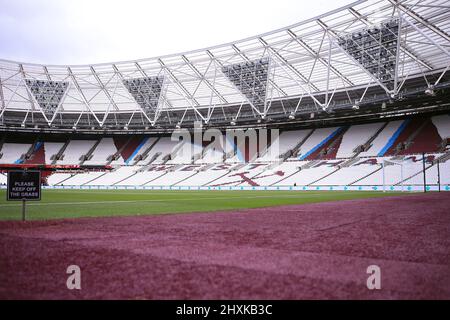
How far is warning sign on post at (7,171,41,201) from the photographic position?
757 centimetres

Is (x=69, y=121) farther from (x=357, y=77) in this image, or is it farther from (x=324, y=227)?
(x=324, y=227)

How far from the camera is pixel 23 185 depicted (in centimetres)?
770

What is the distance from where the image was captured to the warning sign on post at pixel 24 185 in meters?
7.57

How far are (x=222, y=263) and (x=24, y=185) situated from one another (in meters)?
Answer: 5.91

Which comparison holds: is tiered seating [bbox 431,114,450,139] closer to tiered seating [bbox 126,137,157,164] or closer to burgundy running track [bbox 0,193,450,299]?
→ burgundy running track [bbox 0,193,450,299]

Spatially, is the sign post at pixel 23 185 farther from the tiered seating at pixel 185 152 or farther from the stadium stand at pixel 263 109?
the tiered seating at pixel 185 152

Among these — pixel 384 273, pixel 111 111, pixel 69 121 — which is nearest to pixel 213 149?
pixel 111 111

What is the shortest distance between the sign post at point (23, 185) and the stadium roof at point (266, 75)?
27147mm

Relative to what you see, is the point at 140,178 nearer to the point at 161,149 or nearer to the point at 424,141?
the point at 161,149

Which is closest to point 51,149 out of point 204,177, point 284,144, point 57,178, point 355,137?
point 57,178

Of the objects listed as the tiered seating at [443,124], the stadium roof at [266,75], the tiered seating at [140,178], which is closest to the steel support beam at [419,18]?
the stadium roof at [266,75]

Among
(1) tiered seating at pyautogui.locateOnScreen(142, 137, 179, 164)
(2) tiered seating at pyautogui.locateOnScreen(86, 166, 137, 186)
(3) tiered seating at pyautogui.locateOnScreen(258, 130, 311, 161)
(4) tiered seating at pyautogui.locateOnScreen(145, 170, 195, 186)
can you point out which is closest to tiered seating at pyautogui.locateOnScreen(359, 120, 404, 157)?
(3) tiered seating at pyautogui.locateOnScreen(258, 130, 311, 161)
